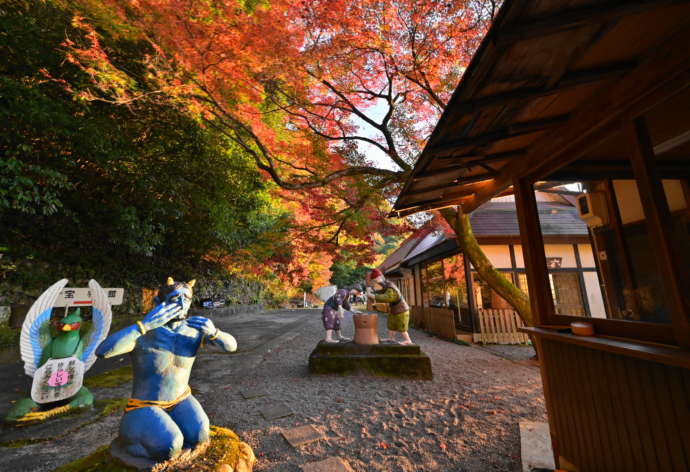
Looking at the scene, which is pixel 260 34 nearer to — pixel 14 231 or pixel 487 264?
pixel 487 264

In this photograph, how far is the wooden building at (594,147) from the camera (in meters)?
1.60

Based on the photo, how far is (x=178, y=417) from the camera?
205 centimetres

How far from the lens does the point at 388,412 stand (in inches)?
155

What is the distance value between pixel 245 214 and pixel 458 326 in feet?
30.6

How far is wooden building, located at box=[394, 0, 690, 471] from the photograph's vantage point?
5.24ft

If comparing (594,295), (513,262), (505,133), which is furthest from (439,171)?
(594,295)

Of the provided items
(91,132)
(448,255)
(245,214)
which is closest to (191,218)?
(245,214)

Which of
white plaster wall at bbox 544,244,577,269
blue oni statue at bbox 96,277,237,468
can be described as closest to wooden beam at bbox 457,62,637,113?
blue oni statue at bbox 96,277,237,468

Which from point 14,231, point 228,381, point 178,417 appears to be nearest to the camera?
point 178,417

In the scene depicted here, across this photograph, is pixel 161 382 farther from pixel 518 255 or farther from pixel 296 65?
pixel 518 255

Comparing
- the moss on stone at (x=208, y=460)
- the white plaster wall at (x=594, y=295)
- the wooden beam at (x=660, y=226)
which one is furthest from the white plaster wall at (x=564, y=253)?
the moss on stone at (x=208, y=460)

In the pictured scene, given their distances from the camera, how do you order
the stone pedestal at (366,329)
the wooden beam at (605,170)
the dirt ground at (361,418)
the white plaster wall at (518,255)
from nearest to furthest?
the dirt ground at (361,418) → the wooden beam at (605,170) → the stone pedestal at (366,329) → the white plaster wall at (518,255)

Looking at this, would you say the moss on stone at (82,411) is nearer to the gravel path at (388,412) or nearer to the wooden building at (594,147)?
the gravel path at (388,412)

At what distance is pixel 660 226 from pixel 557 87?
114 centimetres
